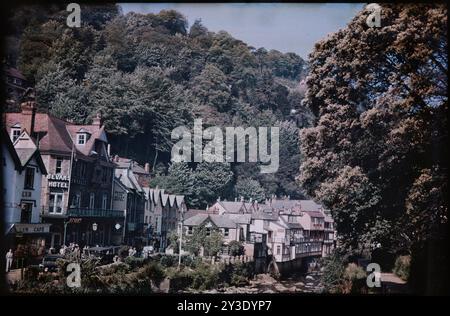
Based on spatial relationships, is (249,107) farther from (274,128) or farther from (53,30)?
(53,30)

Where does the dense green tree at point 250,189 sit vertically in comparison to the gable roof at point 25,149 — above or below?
below

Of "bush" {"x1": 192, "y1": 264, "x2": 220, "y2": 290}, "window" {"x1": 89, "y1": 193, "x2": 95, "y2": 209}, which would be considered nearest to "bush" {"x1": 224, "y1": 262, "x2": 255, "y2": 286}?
"bush" {"x1": 192, "y1": 264, "x2": 220, "y2": 290}

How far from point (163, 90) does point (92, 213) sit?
1.46 metres

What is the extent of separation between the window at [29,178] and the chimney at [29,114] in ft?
1.15

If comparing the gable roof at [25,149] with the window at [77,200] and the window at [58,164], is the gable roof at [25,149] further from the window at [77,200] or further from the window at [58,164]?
the window at [77,200]

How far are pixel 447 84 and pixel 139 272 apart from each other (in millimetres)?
3635

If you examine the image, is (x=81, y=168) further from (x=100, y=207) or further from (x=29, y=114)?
(x=29, y=114)

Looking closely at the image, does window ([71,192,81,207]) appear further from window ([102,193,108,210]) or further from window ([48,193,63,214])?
Answer: window ([102,193,108,210])

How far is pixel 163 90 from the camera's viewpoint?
509 centimetres

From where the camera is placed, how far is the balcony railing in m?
4.89

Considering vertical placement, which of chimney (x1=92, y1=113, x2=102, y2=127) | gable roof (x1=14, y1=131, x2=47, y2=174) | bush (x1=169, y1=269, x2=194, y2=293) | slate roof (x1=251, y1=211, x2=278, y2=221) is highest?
chimney (x1=92, y1=113, x2=102, y2=127)

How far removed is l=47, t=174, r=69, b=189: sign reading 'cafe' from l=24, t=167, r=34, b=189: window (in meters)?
0.16

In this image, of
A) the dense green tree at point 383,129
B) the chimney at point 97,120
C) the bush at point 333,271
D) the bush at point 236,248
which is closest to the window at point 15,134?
the chimney at point 97,120

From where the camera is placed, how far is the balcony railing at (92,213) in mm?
4887
